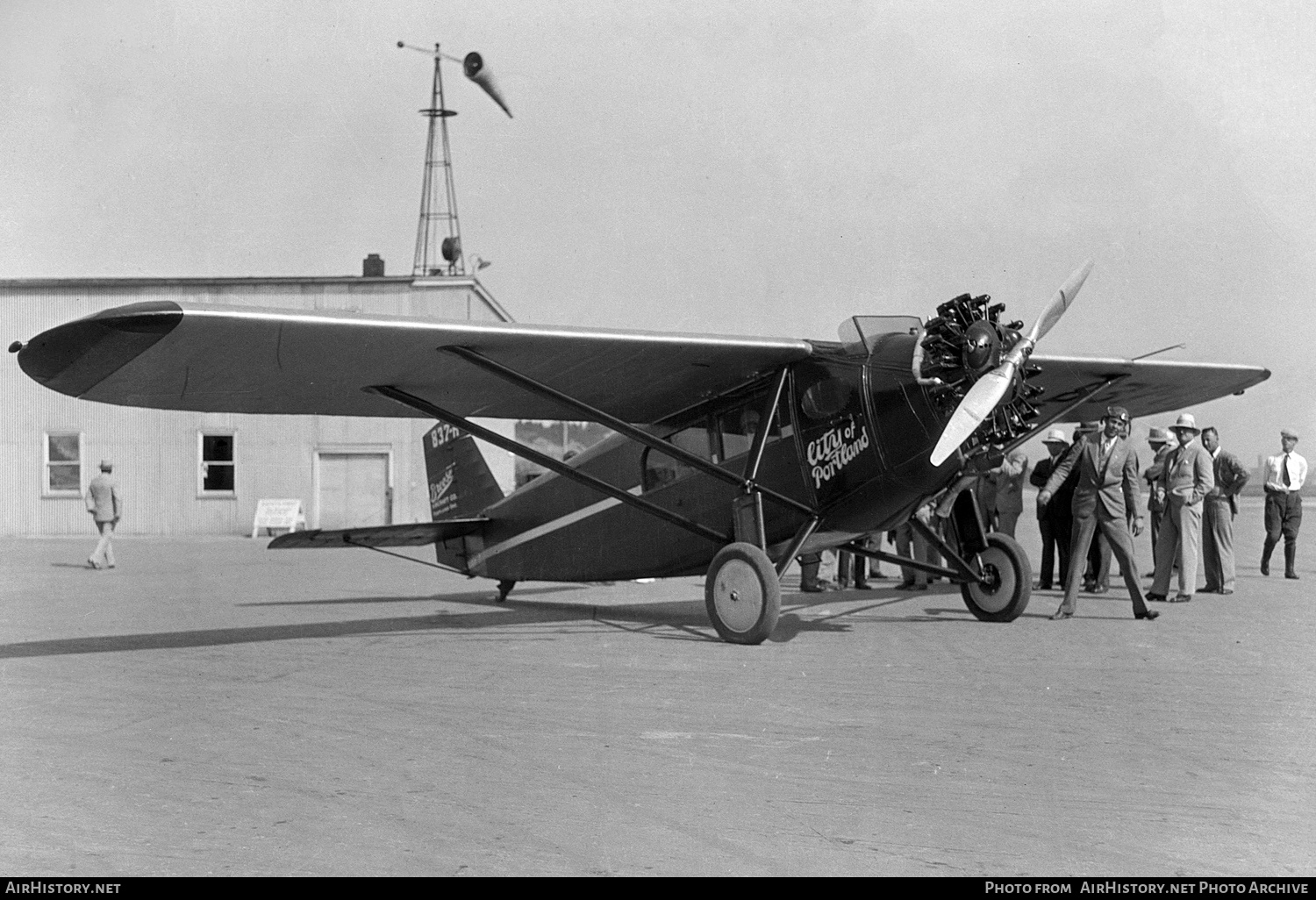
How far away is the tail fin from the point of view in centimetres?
1484

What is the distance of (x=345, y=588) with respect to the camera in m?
16.9

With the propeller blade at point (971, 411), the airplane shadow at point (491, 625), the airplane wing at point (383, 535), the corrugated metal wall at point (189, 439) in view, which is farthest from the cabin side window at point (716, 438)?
the corrugated metal wall at point (189, 439)

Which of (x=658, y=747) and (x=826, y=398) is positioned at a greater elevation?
(x=826, y=398)

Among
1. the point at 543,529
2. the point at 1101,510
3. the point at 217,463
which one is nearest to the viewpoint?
the point at 1101,510

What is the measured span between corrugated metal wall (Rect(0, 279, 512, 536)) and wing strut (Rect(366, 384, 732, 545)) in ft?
70.4

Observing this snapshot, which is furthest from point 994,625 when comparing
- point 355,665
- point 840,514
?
point 355,665

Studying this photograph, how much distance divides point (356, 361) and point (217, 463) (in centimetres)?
2515

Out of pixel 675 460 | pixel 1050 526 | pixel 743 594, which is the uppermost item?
pixel 675 460

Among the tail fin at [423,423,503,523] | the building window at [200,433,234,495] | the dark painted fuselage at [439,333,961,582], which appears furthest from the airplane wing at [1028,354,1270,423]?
the building window at [200,433,234,495]

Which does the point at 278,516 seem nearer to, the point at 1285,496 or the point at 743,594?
the point at 1285,496

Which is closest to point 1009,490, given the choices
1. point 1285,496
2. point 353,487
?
point 1285,496

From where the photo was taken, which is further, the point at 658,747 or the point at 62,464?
the point at 62,464

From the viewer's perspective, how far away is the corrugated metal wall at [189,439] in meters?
32.1

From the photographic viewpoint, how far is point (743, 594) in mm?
10125
